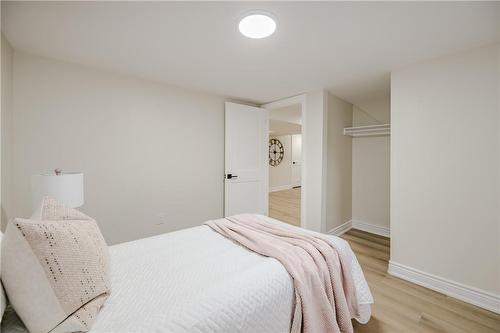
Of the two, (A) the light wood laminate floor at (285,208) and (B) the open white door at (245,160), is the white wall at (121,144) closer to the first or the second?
(B) the open white door at (245,160)

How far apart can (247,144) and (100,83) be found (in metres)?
2.12

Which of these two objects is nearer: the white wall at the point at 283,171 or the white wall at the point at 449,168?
the white wall at the point at 449,168

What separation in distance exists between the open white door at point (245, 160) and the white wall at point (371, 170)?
1.63 m

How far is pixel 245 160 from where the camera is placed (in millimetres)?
3627

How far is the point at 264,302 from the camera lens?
1065mm

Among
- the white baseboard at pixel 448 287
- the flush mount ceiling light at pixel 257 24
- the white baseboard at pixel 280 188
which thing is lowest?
the white baseboard at pixel 448 287

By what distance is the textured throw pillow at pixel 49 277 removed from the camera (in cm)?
76

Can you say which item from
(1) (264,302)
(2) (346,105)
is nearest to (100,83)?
(1) (264,302)

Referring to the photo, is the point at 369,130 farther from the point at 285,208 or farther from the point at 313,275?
the point at 313,275

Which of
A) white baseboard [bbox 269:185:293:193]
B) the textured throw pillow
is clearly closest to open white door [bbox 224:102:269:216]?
the textured throw pillow

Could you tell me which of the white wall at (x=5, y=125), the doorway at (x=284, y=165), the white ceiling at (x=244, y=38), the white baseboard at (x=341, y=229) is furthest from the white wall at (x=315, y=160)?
the white wall at (x=5, y=125)

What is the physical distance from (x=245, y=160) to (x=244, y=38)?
2099mm

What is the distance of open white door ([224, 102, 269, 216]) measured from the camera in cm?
345

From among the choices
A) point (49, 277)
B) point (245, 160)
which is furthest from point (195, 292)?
point (245, 160)
